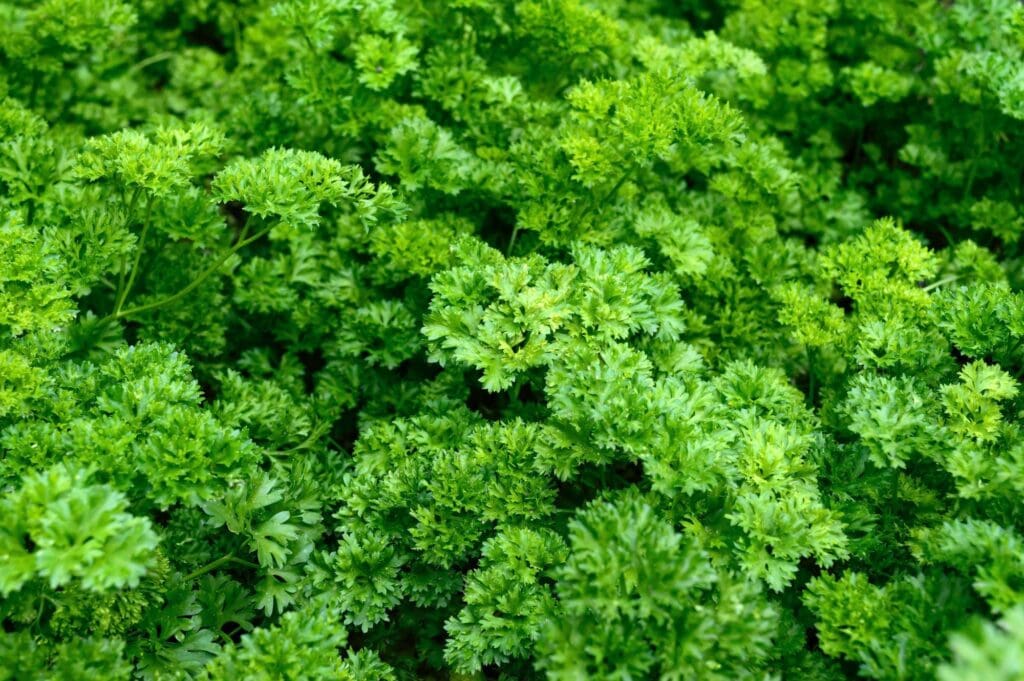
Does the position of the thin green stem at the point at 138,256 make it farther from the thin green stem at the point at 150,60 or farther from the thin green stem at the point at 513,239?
the thin green stem at the point at 150,60

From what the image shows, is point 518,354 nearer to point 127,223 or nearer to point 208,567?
point 208,567

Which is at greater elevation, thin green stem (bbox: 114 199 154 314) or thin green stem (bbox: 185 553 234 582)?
thin green stem (bbox: 114 199 154 314)

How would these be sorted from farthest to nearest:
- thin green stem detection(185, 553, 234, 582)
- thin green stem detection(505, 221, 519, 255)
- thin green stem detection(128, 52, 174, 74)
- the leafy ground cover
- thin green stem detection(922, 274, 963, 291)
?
thin green stem detection(128, 52, 174, 74) → thin green stem detection(922, 274, 963, 291) → thin green stem detection(505, 221, 519, 255) → thin green stem detection(185, 553, 234, 582) → the leafy ground cover

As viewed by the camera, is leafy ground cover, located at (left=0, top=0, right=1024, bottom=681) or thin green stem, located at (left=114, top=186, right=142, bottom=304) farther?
thin green stem, located at (left=114, top=186, right=142, bottom=304)

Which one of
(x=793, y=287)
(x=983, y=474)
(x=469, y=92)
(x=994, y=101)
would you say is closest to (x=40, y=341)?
(x=469, y=92)

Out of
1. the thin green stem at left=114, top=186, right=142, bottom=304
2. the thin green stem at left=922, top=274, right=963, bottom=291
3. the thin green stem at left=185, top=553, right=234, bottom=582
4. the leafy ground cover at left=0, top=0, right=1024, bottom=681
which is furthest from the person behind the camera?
the thin green stem at left=922, top=274, right=963, bottom=291

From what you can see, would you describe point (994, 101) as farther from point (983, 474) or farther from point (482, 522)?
point (482, 522)

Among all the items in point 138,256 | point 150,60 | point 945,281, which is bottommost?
point 150,60

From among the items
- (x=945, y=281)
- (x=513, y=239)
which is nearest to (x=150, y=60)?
(x=513, y=239)

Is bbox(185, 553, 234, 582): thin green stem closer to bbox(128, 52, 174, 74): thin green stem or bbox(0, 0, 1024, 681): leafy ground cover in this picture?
Result: bbox(0, 0, 1024, 681): leafy ground cover

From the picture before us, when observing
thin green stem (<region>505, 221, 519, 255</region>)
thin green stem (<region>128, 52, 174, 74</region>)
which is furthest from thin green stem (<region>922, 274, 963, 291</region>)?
thin green stem (<region>128, 52, 174, 74</region>)
